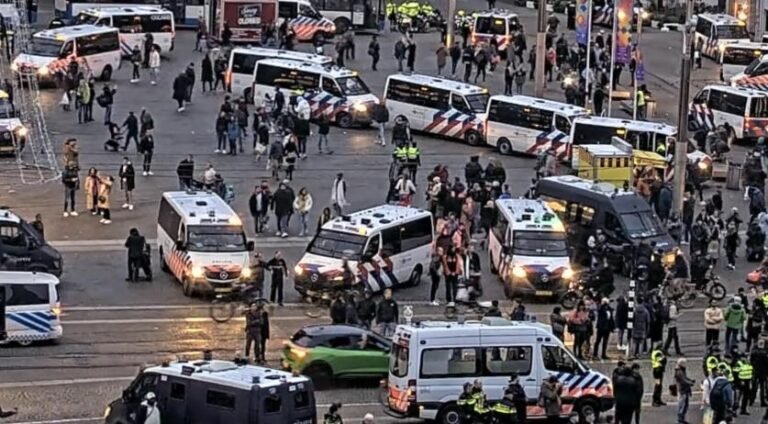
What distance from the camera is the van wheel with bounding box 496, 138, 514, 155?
5547 cm

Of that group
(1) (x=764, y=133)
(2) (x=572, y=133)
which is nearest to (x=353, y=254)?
(2) (x=572, y=133)

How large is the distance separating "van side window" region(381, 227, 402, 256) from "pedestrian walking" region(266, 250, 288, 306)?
2.25 m

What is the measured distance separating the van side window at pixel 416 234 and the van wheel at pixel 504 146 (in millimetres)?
13587

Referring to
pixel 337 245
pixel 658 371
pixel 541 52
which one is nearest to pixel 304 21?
pixel 541 52

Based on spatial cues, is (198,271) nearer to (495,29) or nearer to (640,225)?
(640,225)

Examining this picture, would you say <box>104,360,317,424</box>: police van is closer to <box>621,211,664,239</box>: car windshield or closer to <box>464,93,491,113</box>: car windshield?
<box>621,211,664,239</box>: car windshield

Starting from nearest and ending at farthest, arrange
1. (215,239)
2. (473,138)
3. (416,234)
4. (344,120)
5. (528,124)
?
(215,239), (416,234), (528,124), (473,138), (344,120)

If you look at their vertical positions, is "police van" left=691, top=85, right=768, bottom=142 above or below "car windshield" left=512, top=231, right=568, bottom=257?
above

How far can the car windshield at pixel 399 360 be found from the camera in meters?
31.0

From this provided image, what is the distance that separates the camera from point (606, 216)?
143 feet

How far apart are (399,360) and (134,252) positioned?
36.9 ft

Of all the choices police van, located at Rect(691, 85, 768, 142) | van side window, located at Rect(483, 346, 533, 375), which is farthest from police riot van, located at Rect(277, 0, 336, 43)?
van side window, located at Rect(483, 346, 533, 375)

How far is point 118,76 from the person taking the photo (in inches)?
2512

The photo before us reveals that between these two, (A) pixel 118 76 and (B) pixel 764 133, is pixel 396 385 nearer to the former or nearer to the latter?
(B) pixel 764 133
